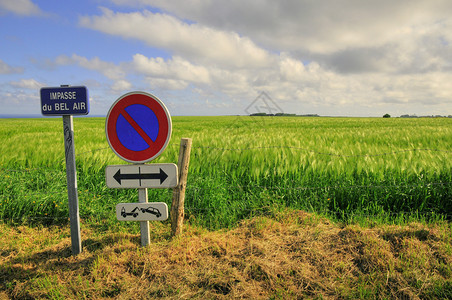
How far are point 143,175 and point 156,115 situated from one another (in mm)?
675

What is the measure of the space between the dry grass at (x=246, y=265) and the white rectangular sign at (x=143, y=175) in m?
0.77

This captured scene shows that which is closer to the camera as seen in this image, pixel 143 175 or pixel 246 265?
pixel 246 265

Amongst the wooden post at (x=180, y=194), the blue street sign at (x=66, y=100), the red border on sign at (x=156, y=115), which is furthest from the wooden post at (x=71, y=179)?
the wooden post at (x=180, y=194)

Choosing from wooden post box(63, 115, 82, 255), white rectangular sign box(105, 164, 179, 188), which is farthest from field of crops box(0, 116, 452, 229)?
white rectangular sign box(105, 164, 179, 188)

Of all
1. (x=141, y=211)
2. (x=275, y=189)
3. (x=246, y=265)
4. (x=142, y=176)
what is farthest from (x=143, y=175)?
(x=275, y=189)

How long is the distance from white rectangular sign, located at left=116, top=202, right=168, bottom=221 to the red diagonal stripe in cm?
69

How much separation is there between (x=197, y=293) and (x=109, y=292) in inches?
33.7

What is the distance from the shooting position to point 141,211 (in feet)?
9.70

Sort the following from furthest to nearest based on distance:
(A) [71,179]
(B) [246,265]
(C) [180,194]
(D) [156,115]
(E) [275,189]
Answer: (E) [275,189] < (C) [180,194] < (A) [71,179] < (D) [156,115] < (B) [246,265]

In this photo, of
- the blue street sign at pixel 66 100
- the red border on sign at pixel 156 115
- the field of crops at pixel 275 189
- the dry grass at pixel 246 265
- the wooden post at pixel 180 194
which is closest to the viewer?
the dry grass at pixel 246 265

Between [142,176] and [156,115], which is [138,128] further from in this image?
[142,176]

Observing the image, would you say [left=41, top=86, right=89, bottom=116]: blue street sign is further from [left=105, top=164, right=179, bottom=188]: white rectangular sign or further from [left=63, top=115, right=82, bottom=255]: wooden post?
[left=105, top=164, right=179, bottom=188]: white rectangular sign

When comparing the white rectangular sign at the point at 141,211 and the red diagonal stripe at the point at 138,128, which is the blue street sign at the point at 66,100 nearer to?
the red diagonal stripe at the point at 138,128

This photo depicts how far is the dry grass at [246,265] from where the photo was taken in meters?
2.44
